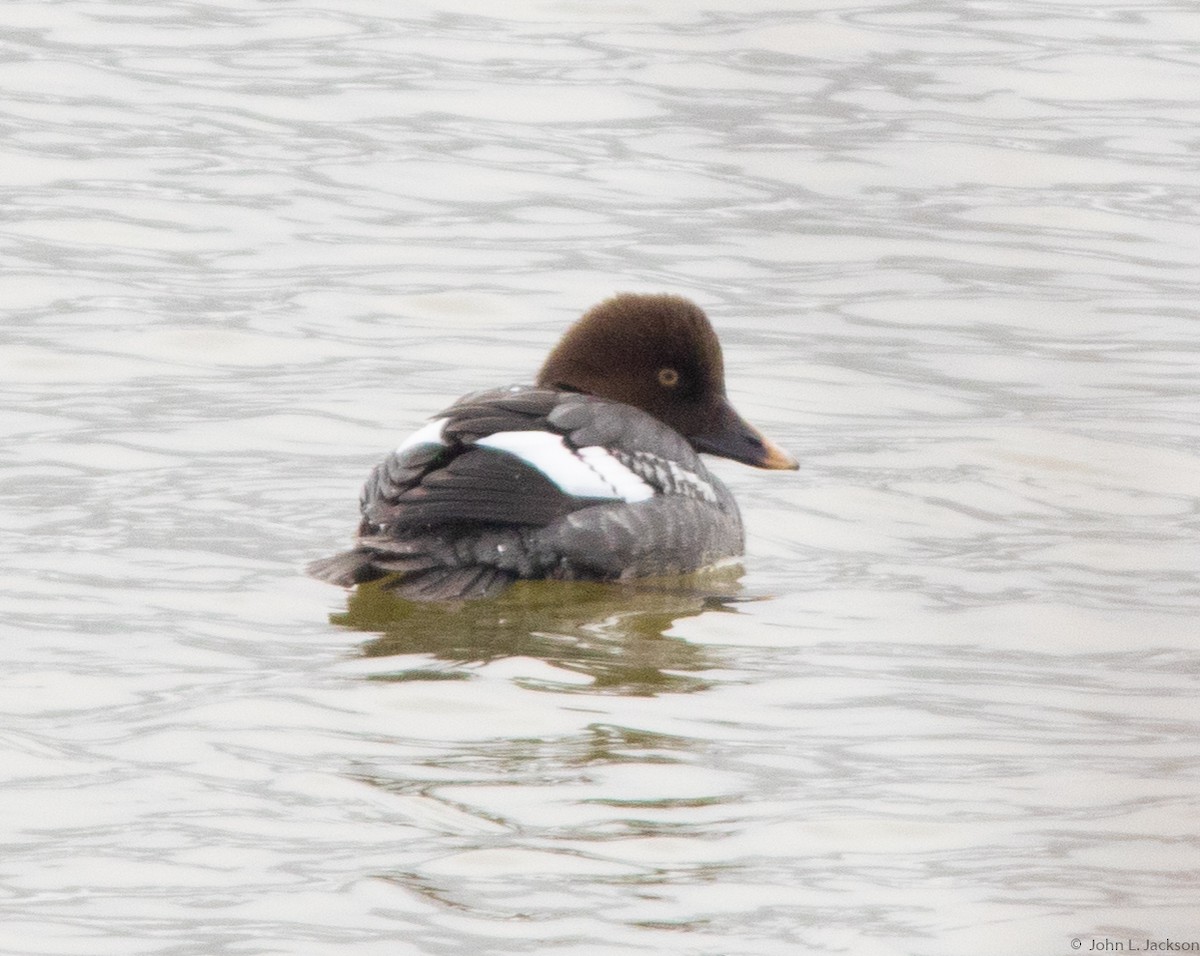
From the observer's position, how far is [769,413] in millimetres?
10352

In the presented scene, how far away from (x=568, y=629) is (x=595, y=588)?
0.51 m

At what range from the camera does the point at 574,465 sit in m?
7.59

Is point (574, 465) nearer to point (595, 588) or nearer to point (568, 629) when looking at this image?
point (595, 588)

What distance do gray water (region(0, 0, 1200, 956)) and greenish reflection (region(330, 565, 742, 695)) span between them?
0.03 meters

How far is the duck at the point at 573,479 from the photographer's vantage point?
7316 millimetres

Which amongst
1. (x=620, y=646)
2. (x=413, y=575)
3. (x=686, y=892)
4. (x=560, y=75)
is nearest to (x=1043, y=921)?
(x=686, y=892)

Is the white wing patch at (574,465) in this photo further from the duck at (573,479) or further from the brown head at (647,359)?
the brown head at (647,359)

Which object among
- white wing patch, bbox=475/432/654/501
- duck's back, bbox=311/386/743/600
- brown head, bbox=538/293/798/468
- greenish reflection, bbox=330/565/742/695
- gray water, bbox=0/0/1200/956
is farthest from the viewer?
brown head, bbox=538/293/798/468

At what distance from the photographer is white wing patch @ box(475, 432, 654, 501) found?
7.43 metres

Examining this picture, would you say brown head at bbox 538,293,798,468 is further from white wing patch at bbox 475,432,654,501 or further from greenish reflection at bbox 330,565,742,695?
greenish reflection at bbox 330,565,742,695

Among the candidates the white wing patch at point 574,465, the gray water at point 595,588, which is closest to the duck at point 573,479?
the white wing patch at point 574,465

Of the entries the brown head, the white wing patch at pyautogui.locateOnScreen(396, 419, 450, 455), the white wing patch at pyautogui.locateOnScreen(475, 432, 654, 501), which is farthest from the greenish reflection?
the brown head

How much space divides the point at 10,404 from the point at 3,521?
1.71 m

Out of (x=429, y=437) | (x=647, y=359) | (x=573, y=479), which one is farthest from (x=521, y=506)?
(x=647, y=359)
